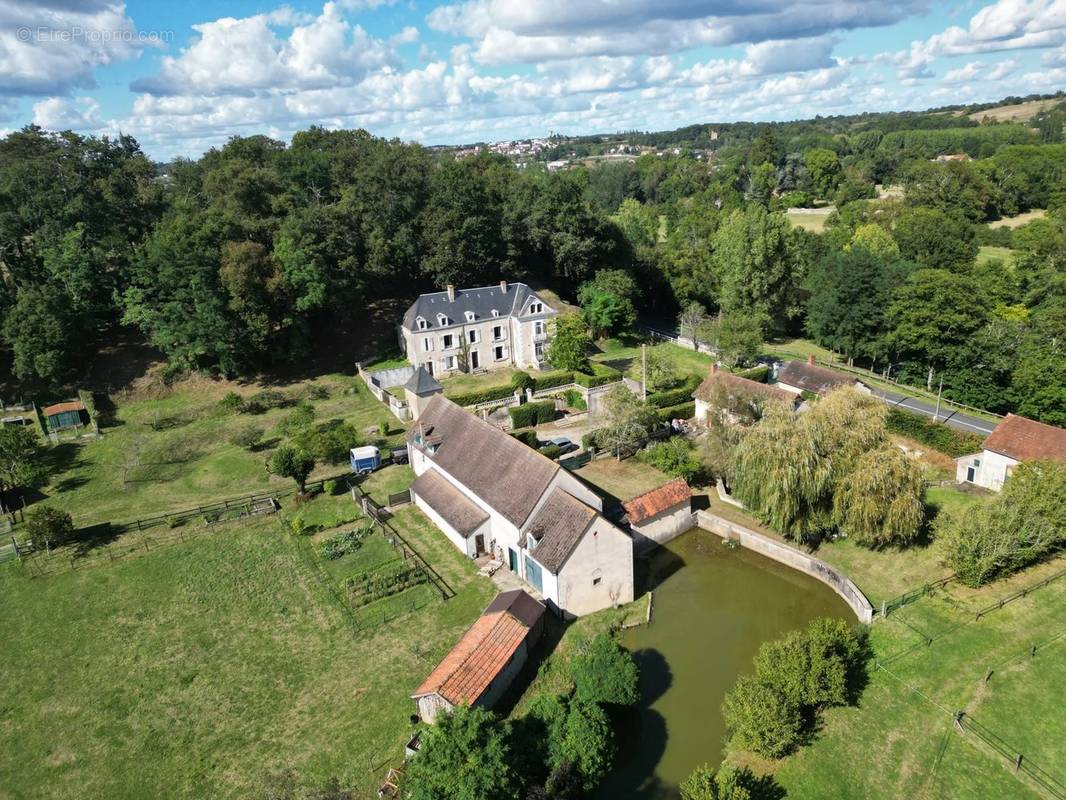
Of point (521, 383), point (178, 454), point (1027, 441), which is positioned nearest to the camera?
point (1027, 441)

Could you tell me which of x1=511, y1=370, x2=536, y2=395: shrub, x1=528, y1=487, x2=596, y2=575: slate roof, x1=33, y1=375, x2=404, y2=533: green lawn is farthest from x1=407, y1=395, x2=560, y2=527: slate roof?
x1=511, y1=370, x2=536, y2=395: shrub

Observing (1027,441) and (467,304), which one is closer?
(1027,441)

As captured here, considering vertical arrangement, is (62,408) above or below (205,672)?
above

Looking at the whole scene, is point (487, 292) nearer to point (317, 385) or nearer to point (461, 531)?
point (317, 385)

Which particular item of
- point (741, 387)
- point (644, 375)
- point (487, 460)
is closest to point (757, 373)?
point (644, 375)

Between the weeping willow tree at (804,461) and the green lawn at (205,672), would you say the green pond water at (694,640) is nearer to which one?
the weeping willow tree at (804,461)

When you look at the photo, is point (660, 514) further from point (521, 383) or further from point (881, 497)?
point (521, 383)

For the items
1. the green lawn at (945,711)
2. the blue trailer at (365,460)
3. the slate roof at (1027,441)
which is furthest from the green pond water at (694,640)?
the blue trailer at (365,460)
